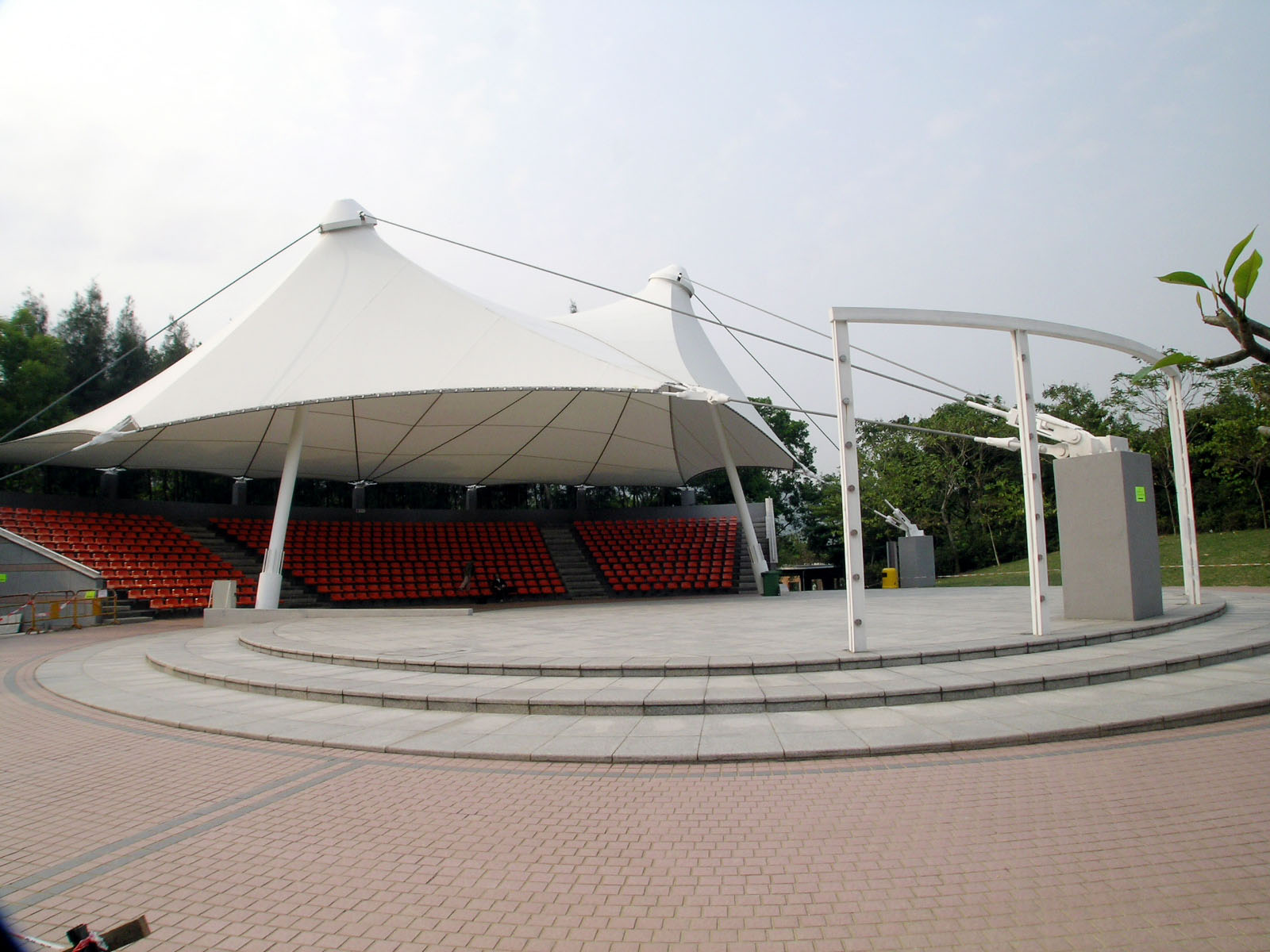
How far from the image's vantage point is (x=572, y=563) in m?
25.2

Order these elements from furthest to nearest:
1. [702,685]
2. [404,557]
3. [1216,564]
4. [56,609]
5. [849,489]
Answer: [404,557], [1216,564], [56,609], [849,489], [702,685]

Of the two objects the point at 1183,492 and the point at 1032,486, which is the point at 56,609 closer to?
the point at 1032,486

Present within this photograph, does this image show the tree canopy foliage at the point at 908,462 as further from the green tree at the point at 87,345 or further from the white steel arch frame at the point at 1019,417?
the white steel arch frame at the point at 1019,417

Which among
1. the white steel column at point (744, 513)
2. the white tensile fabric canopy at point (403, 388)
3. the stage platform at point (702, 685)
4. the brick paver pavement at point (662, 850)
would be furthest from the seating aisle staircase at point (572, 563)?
the brick paver pavement at point (662, 850)

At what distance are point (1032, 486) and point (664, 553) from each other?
54.7 feet

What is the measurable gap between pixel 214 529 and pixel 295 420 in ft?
28.6

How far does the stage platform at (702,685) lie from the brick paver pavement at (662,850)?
32cm

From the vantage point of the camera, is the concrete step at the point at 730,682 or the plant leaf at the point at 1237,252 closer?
the plant leaf at the point at 1237,252

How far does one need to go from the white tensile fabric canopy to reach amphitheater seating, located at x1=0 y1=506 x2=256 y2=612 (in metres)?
1.63

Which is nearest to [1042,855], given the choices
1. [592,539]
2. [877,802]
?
[877,802]

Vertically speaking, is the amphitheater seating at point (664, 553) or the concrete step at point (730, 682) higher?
the amphitheater seating at point (664, 553)

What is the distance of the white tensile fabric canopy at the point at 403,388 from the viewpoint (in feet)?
47.2

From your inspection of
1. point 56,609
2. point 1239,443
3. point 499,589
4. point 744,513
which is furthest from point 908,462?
point 56,609

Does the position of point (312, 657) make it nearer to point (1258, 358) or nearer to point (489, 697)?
point (489, 697)
